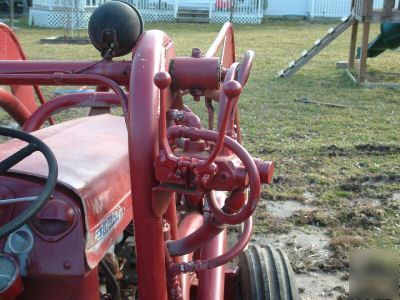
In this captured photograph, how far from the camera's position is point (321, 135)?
253 inches

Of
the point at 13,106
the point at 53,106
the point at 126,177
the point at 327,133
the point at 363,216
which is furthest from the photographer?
the point at 327,133

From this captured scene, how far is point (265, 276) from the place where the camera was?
245 cm

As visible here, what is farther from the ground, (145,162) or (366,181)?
(145,162)

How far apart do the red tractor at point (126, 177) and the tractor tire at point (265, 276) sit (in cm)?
21

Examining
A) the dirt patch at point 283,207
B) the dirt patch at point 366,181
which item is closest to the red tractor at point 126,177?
the dirt patch at point 283,207

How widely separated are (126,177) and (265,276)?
2.45 feet

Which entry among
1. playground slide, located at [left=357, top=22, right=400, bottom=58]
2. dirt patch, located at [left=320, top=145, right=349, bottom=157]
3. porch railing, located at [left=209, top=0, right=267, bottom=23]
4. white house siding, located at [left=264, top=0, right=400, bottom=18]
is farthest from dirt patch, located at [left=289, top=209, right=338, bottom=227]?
white house siding, located at [left=264, top=0, right=400, bottom=18]

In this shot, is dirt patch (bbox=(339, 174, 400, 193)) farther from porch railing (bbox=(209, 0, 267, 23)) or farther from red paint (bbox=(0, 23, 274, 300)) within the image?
porch railing (bbox=(209, 0, 267, 23))

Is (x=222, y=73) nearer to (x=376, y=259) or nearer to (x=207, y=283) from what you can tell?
(x=207, y=283)

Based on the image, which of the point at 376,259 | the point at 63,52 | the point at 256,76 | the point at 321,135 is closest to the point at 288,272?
the point at 376,259

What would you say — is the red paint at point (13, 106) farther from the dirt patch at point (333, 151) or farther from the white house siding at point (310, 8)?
the white house siding at point (310, 8)

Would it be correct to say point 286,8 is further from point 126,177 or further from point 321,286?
point 126,177

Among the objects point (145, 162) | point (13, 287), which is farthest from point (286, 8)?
point (13, 287)

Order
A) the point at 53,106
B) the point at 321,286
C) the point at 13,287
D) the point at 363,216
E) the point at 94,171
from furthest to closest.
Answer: the point at 363,216 → the point at 321,286 → the point at 53,106 → the point at 94,171 → the point at 13,287
